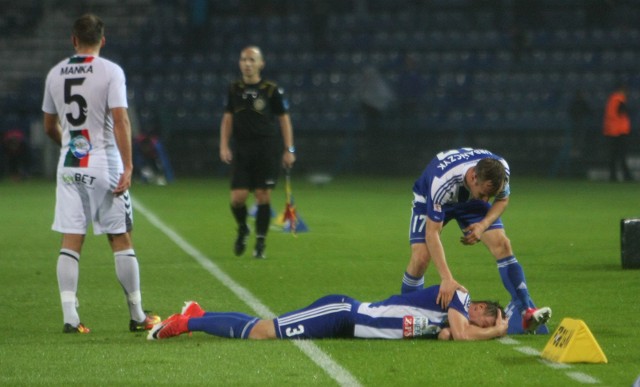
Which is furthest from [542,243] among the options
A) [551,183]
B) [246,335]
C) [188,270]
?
[551,183]

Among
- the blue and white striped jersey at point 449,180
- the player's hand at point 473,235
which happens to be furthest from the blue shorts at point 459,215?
the player's hand at point 473,235

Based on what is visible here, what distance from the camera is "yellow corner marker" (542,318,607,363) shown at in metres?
7.17

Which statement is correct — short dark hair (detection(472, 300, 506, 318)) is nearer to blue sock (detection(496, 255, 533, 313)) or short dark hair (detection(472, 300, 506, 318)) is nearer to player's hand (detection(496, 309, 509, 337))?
player's hand (detection(496, 309, 509, 337))

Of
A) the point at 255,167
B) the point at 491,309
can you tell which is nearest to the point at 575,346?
the point at 491,309

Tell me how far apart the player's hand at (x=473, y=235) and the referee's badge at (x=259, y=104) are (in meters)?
5.56

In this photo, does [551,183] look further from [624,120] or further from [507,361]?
[507,361]

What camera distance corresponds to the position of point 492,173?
25.9 feet

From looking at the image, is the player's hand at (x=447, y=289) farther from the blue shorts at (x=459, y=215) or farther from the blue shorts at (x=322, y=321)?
the blue shorts at (x=459, y=215)

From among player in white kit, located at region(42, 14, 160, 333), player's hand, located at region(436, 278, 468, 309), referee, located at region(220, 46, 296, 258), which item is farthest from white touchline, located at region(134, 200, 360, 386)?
player in white kit, located at region(42, 14, 160, 333)

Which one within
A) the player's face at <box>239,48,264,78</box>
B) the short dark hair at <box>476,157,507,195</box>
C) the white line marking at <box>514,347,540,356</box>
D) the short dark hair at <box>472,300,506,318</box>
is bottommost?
the white line marking at <box>514,347,540,356</box>

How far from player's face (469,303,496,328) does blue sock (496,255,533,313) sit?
73cm

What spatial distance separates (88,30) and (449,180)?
246 centimetres

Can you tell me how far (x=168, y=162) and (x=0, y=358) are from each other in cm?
2212

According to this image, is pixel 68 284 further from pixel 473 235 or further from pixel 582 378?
pixel 582 378
